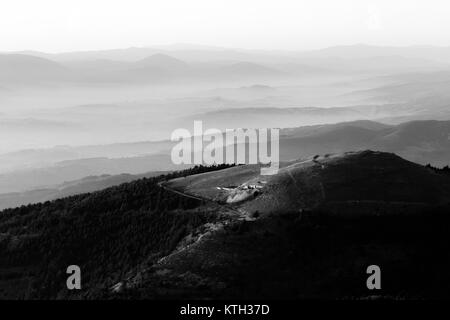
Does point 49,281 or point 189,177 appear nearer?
point 49,281

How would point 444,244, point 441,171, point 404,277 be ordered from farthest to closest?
1. point 441,171
2. point 444,244
3. point 404,277

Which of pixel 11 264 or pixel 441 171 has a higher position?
pixel 441 171

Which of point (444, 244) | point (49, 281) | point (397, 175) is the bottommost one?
point (49, 281)

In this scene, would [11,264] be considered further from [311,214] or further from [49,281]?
[311,214]
